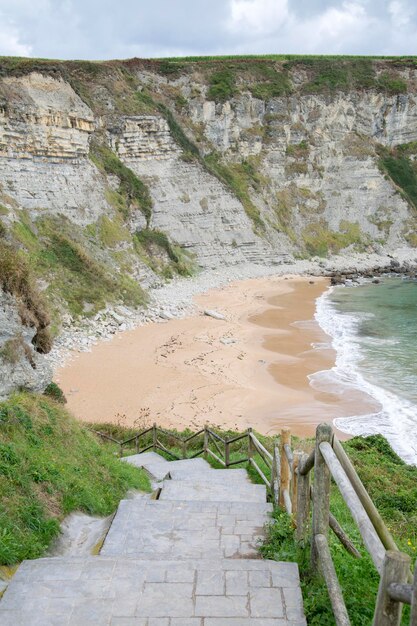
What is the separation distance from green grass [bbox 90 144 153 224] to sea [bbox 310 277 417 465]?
1896 cm

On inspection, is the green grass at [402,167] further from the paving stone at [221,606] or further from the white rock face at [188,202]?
the paving stone at [221,606]

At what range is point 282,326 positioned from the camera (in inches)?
1415

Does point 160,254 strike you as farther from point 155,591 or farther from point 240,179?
point 155,591

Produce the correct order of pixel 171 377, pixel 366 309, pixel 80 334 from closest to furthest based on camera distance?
pixel 171 377 → pixel 80 334 → pixel 366 309

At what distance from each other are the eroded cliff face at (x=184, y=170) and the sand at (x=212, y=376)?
19.8 ft

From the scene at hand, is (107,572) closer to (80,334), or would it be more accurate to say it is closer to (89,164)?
(80,334)

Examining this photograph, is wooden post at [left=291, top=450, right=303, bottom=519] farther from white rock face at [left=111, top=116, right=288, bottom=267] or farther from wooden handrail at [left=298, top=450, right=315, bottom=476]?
white rock face at [left=111, top=116, right=288, bottom=267]

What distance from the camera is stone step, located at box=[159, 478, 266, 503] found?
820 centimetres

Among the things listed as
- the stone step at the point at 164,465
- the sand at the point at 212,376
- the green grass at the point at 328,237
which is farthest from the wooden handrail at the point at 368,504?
the green grass at the point at 328,237

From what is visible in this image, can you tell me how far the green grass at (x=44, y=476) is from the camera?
574cm

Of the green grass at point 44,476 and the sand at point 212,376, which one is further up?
the green grass at point 44,476

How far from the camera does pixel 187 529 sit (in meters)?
6.03

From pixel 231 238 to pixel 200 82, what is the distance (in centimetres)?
2062

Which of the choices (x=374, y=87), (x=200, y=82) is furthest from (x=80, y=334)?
(x=374, y=87)
